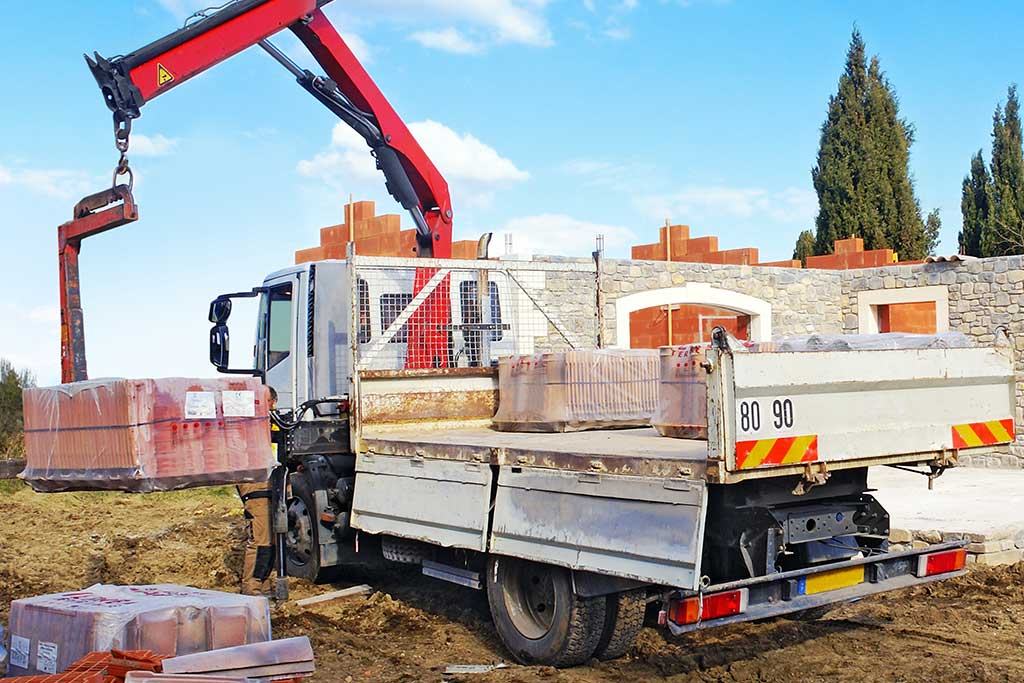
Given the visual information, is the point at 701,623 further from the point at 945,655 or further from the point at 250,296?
the point at 250,296

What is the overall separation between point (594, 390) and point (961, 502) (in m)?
5.95

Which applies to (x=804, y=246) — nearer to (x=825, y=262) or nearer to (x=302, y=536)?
(x=825, y=262)

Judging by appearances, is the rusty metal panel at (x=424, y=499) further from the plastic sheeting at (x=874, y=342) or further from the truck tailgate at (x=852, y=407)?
the plastic sheeting at (x=874, y=342)

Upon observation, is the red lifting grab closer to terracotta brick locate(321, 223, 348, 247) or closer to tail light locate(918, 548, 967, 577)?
tail light locate(918, 548, 967, 577)

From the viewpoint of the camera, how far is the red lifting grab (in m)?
7.16

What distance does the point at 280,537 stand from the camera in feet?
26.4

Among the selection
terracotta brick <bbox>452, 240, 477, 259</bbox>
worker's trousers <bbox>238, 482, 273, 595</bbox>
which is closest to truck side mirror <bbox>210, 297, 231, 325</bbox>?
worker's trousers <bbox>238, 482, 273, 595</bbox>

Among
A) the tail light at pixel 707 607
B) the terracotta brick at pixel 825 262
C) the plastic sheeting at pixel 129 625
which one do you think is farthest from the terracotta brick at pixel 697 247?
the plastic sheeting at pixel 129 625

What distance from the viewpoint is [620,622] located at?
19.0ft

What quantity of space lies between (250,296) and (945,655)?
232 inches

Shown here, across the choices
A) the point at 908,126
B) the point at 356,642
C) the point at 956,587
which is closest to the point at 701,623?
the point at 356,642

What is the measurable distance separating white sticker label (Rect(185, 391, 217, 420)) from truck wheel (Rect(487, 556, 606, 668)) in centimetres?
188

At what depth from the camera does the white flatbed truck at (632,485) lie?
5.11m

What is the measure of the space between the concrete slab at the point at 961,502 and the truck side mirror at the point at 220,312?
6032mm
